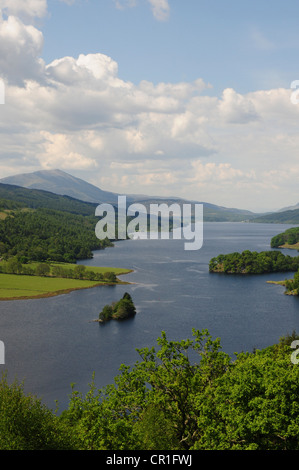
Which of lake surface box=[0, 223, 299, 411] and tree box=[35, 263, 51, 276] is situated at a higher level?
tree box=[35, 263, 51, 276]

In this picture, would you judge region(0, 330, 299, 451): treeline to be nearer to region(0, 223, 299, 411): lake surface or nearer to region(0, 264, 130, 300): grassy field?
region(0, 223, 299, 411): lake surface

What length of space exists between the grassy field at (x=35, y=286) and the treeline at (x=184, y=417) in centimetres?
8676

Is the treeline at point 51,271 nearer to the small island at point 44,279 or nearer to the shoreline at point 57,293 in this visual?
the small island at point 44,279

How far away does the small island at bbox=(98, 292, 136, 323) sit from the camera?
87912 mm

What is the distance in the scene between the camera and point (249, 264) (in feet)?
497

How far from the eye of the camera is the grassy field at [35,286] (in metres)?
112

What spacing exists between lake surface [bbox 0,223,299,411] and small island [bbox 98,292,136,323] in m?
2.30

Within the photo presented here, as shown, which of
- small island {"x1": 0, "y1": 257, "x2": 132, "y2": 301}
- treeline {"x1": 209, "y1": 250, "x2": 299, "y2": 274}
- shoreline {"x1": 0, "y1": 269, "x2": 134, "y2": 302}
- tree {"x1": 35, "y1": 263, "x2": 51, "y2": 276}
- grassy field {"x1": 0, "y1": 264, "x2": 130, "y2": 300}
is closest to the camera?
shoreline {"x1": 0, "y1": 269, "x2": 134, "y2": 302}

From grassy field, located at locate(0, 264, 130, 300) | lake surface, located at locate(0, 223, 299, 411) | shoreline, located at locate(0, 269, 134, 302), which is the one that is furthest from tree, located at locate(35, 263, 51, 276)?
lake surface, located at locate(0, 223, 299, 411)

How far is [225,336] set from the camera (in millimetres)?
73625

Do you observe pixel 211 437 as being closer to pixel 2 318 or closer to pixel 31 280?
pixel 2 318

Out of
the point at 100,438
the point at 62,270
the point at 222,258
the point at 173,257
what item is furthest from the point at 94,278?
the point at 100,438

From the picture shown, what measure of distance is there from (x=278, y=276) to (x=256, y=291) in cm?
3090

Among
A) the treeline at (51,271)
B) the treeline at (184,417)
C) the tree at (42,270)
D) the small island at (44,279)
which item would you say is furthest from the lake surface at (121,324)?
the tree at (42,270)
